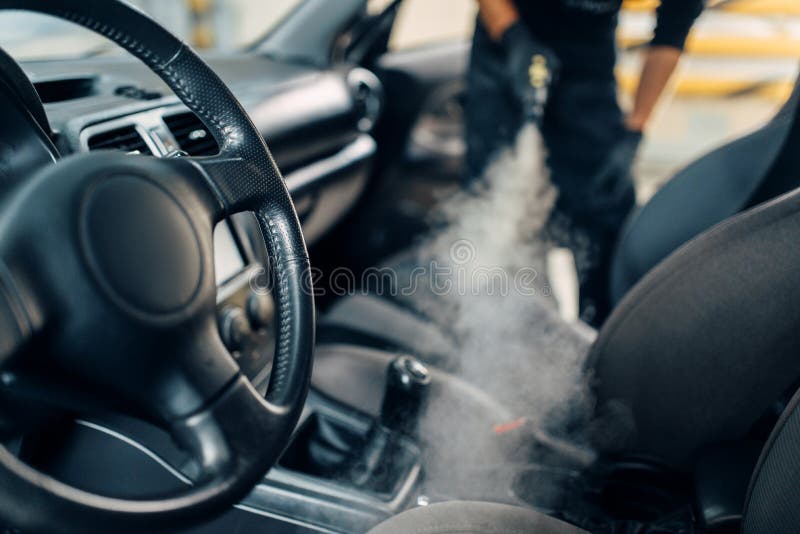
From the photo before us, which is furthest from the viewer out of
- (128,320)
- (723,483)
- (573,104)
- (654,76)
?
(573,104)

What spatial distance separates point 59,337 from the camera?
58 centimetres

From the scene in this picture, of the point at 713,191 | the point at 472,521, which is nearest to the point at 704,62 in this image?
the point at 713,191

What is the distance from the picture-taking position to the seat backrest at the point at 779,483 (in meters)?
0.71

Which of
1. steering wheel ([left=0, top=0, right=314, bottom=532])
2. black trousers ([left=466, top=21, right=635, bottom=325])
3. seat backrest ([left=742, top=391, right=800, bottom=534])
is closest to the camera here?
steering wheel ([left=0, top=0, right=314, bottom=532])

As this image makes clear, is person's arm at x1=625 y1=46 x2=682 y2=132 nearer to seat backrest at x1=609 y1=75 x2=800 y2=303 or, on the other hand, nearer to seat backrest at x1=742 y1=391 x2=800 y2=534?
seat backrest at x1=609 y1=75 x2=800 y2=303

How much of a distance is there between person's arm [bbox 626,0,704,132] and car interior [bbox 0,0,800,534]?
0.61 metres

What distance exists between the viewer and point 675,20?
1.60 metres

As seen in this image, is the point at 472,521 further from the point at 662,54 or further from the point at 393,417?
the point at 662,54

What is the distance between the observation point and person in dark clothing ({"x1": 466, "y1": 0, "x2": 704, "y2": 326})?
5.69 ft

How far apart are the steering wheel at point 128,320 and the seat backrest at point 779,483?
0.48 meters

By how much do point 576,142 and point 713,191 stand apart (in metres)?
0.86

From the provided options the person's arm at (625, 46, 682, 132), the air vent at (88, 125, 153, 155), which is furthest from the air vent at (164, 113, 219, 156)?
the person's arm at (625, 46, 682, 132)

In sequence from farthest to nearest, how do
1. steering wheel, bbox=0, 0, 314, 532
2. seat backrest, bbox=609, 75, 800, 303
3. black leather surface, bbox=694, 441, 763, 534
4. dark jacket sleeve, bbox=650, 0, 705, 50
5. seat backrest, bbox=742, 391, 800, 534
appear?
dark jacket sleeve, bbox=650, 0, 705, 50 < seat backrest, bbox=609, 75, 800, 303 < black leather surface, bbox=694, 441, 763, 534 < seat backrest, bbox=742, 391, 800, 534 < steering wheel, bbox=0, 0, 314, 532

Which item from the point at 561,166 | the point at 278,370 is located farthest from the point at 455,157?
the point at 278,370
